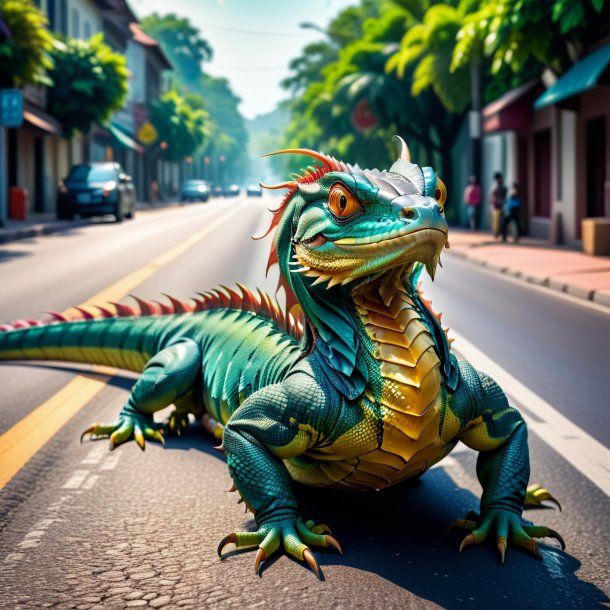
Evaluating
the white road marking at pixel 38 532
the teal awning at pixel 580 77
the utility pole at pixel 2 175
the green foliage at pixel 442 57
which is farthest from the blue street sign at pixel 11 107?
the white road marking at pixel 38 532

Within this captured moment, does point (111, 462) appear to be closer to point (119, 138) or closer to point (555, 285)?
point (555, 285)

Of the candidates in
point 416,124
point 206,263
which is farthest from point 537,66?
point 206,263

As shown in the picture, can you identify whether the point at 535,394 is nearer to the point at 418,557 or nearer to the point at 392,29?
the point at 418,557

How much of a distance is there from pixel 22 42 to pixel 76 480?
25892 mm

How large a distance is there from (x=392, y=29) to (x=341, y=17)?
27407 millimetres

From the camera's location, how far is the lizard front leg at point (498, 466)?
10.9 feet

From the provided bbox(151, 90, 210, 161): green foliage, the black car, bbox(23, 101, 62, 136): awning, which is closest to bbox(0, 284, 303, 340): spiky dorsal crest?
the black car

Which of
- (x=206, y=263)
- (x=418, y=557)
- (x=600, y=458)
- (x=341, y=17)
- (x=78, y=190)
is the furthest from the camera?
(x=341, y=17)

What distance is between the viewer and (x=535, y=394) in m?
6.85

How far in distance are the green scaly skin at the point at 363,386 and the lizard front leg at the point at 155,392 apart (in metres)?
1.28

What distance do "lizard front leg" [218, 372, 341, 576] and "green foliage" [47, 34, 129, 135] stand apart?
40.9m

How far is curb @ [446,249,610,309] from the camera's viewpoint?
44.2ft

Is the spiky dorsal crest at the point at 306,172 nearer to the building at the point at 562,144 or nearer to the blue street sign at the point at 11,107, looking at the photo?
the building at the point at 562,144

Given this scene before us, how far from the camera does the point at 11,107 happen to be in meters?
28.6
